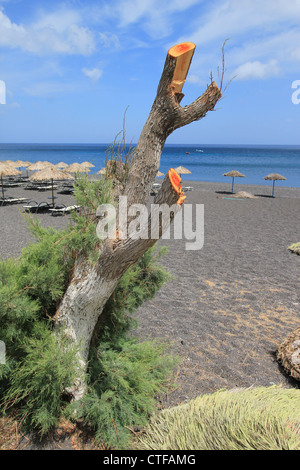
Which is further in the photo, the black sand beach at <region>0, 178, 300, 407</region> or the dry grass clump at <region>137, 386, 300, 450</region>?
the black sand beach at <region>0, 178, 300, 407</region>

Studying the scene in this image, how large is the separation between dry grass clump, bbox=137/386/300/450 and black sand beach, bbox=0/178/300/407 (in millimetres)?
817

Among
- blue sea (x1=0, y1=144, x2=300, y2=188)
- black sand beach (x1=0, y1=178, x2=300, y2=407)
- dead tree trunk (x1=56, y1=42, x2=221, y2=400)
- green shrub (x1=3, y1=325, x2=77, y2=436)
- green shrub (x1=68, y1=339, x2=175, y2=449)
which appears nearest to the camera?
dead tree trunk (x1=56, y1=42, x2=221, y2=400)

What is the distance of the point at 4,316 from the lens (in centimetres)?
290

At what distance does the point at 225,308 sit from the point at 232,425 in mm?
3688

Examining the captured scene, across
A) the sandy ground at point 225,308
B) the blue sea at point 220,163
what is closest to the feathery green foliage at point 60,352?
the sandy ground at point 225,308

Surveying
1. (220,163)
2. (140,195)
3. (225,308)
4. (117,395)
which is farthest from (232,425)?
(220,163)

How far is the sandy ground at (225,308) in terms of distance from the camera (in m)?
4.03

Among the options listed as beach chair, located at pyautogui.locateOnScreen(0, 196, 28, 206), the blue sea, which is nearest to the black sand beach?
the blue sea

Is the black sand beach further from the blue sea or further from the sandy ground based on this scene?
the blue sea

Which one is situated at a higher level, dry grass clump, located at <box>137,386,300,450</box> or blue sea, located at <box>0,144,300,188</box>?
blue sea, located at <box>0,144,300,188</box>

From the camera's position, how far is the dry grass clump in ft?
6.69

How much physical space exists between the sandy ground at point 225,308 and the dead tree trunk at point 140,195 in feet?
3.92

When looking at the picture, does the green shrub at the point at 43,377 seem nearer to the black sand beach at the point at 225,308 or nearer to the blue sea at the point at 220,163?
the black sand beach at the point at 225,308
